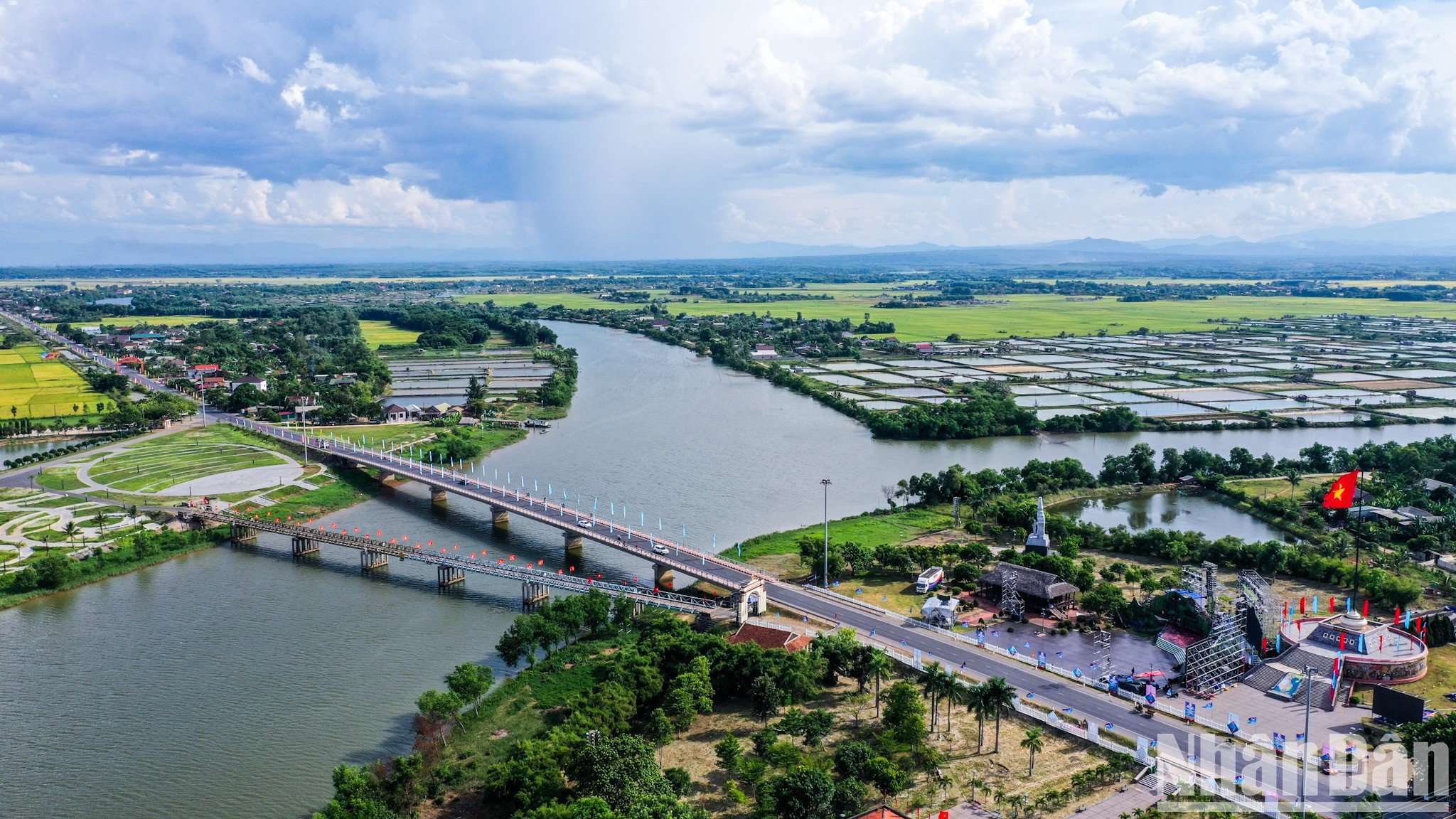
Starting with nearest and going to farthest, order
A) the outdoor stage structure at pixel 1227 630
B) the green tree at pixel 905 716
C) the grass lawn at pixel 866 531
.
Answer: the green tree at pixel 905 716
the outdoor stage structure at pixel 1227 630
the grass lawn at pixel 866 531

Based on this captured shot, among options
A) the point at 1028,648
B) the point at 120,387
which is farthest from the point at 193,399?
the point at 1028,648

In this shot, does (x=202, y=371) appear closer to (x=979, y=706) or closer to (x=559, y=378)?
(x=559, y=378)

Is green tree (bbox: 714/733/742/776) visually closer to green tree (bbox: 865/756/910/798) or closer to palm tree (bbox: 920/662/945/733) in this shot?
green tree (bbox: 865/756/910/798)

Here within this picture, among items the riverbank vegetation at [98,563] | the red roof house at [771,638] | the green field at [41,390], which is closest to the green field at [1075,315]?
the green field at [41,390]

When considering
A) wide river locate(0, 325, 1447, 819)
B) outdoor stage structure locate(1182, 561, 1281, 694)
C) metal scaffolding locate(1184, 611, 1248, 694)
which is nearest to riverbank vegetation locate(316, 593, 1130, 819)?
wide river locate(0, 325, 1447, 819)

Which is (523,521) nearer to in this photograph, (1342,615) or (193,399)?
(1342,615)

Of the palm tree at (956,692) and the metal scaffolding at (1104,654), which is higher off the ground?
the palm tree at (956,692)

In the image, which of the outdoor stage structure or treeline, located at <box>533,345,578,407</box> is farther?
treeline, located at <box>533,345,578,407</box>

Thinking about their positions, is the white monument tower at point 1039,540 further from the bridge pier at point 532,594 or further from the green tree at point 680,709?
the bridge pier at point 532,594
